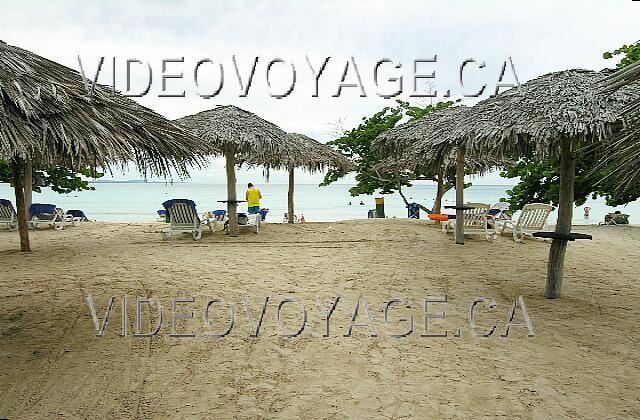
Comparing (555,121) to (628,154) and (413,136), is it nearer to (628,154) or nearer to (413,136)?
(628,154)

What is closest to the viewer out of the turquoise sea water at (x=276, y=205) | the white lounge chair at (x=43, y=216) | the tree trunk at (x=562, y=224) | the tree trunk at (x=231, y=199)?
the tree trunk at (x=562, y=224)

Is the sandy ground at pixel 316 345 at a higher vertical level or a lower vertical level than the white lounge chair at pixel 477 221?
lower

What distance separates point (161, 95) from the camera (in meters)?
3.94

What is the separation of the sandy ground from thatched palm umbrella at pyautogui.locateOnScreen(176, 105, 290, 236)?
9.44 feet

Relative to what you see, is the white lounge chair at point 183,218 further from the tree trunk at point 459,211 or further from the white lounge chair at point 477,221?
the white lounge chair at point 477,221

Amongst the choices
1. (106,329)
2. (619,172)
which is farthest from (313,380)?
(619,172)

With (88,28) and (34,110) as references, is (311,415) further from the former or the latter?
(88,28)

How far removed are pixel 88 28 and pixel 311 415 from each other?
19.0 feet

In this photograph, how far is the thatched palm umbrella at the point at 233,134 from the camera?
9.19m

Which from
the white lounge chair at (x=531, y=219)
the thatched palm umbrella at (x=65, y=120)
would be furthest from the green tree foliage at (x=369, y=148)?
the thatched palm umbrella at (x=65, y=120)

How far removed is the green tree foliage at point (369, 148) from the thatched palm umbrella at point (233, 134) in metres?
4.50

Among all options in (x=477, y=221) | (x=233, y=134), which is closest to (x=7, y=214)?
(x=233, y=134)

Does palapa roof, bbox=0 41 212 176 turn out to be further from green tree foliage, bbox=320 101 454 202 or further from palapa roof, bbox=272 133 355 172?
green tree foliage, bbox=320 101 454 202

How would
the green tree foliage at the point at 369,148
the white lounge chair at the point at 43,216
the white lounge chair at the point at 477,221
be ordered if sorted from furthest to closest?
the green tree foliage at the point at 369,148 < the white lounge chair at the point at 43,216 < the white lounge chair at the point at 477,221
